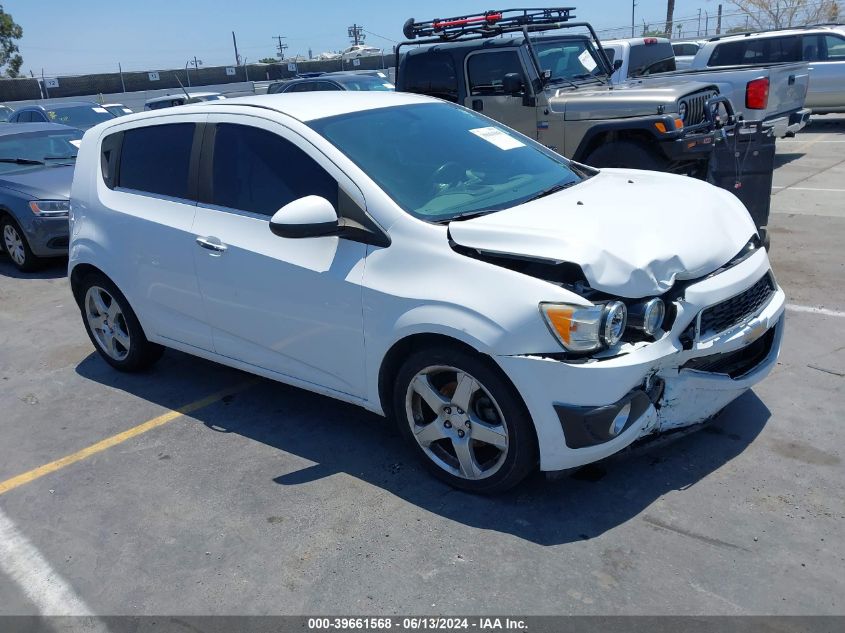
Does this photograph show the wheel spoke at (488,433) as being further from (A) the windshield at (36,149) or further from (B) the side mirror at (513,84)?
(A) the windshield at (36,149)

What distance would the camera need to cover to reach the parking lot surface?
3066 mm

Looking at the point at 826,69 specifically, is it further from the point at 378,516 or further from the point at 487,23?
the point at 378,516

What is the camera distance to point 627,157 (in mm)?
→ 7781

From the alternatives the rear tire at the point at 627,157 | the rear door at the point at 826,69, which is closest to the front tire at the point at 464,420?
the rear tire at the point at 627,157

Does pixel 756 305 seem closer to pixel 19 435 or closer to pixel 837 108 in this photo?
pixel 19 435

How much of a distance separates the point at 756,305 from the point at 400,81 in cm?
643

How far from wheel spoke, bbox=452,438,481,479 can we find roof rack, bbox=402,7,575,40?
633 centimetres

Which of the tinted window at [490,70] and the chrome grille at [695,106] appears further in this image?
the tinted window at [490,70]

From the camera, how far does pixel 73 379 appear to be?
224 inches

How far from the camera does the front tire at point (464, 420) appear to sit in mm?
3396

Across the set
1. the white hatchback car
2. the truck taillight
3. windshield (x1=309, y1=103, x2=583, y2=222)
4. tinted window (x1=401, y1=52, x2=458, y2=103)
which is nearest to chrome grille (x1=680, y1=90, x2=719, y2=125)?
the truck taillight

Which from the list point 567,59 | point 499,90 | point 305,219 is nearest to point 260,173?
point 305,219

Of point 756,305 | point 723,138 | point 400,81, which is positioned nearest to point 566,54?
point 400,81

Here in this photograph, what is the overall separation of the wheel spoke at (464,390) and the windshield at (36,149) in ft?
25.9
